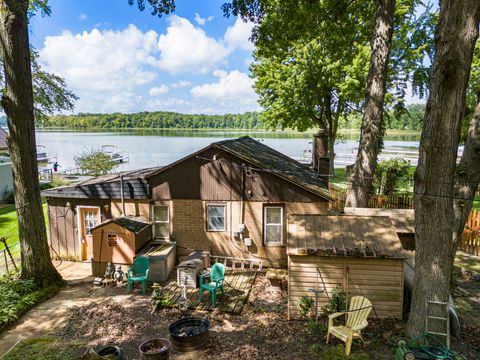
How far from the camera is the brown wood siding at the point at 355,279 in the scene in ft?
30.1

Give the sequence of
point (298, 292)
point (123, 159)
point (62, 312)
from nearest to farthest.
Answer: point (298, 292) < point (62, 312) < point (123, 159)

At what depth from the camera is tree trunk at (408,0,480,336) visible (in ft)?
21.8

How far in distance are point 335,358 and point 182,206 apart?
8.17 metres

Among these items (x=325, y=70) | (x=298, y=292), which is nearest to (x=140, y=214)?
(x=298, y=292)

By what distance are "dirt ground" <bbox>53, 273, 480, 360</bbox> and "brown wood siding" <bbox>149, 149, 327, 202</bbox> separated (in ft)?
12.9

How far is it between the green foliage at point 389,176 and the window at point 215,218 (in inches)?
419

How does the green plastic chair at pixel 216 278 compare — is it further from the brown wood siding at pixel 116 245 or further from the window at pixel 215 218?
the brown wood siding at pixel 116 245

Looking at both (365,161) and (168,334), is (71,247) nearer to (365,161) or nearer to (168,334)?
(168,334)

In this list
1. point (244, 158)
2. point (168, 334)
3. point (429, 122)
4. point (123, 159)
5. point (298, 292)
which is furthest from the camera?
point (123, 159)

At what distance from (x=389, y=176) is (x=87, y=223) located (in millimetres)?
16821

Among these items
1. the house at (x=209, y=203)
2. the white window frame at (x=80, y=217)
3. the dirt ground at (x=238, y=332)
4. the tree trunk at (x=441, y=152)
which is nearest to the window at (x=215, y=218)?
the house at (x=209, y=203)

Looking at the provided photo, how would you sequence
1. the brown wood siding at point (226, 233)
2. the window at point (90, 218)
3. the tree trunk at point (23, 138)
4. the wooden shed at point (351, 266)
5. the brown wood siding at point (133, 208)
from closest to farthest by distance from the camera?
the wooden shed at point (351, 266) → the tree trunk at point (23, 138) → the brown wood siding at point (226, 233) → the brown wood siding at point (133, 208) → the window at point (90, 218)

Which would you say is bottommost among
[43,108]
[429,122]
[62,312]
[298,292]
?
[62,312]

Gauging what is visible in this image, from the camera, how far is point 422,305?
26.1 feet
